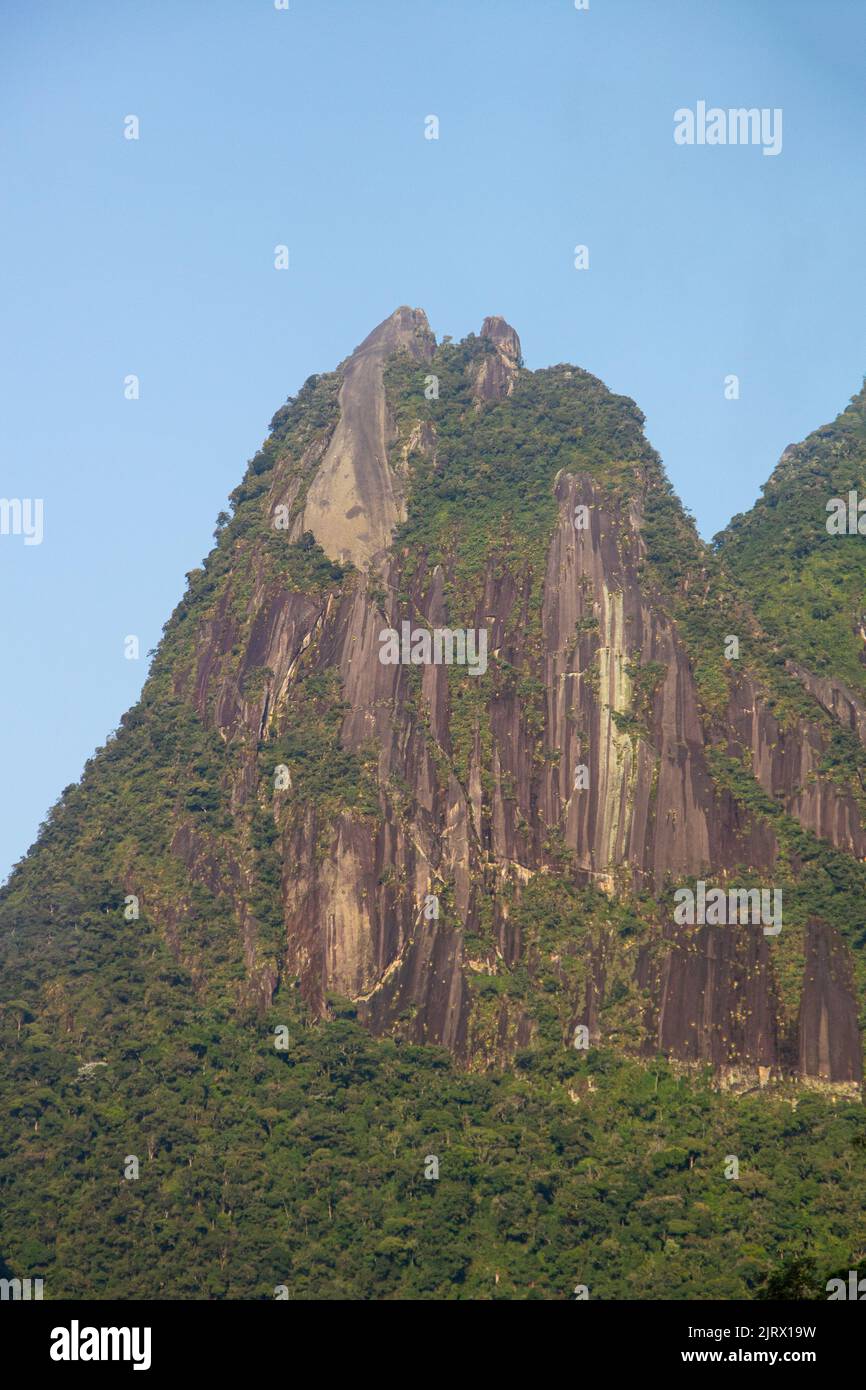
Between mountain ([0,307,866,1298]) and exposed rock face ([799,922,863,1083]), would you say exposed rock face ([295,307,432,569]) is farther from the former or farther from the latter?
exposed rock face ([799,922,863,1083])

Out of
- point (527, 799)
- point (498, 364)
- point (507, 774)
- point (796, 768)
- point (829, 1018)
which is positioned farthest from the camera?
point (498, 364)

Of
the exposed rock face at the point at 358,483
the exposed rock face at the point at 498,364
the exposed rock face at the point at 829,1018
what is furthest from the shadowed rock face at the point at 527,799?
the exposed rock face at the point at 498,364

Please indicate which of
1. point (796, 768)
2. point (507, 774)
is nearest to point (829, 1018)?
point (796, 768)

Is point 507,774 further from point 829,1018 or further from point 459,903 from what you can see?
point 829,1018

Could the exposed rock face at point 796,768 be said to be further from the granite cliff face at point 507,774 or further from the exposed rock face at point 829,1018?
the exposed rock face at point 829,1018
